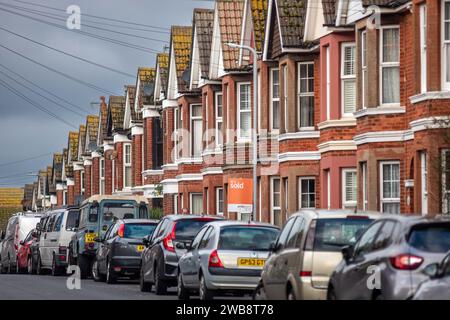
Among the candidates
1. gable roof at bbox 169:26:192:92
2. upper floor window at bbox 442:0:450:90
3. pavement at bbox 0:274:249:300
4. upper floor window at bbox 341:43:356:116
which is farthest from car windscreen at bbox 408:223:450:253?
gable roof at bbox 169:26:192:92

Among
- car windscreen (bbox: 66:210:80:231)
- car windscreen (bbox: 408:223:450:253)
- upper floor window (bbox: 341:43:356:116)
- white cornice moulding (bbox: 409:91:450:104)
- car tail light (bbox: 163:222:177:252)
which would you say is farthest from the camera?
car windscreen (bbox: 66:210:80:231)

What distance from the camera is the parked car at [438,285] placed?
1543 cm

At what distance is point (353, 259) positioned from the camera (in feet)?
59.6

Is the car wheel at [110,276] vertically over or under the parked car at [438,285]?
under

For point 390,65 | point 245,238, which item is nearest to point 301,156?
point 390,65

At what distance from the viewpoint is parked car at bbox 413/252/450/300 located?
15.4 m

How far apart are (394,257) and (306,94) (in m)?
24.9

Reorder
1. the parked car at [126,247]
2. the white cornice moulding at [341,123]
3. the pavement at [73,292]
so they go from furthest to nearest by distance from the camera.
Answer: the white cornice moulding at [341,123] → the parked car at [126,247] → the pavement at [73,292]

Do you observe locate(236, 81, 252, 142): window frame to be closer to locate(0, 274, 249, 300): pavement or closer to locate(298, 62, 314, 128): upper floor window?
locate(298, 62, 314, 128): upper floor window

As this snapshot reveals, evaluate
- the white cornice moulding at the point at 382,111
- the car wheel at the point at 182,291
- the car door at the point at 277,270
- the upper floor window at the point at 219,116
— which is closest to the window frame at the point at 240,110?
the upper floor window at the point at 219,116

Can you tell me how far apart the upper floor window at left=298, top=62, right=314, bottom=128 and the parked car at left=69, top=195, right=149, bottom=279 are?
17.7 ft

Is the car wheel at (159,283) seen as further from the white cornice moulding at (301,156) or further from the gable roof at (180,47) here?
the gable roof at (180,47)

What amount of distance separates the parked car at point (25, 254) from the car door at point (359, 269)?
99.1ft

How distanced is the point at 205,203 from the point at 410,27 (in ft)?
74.4
